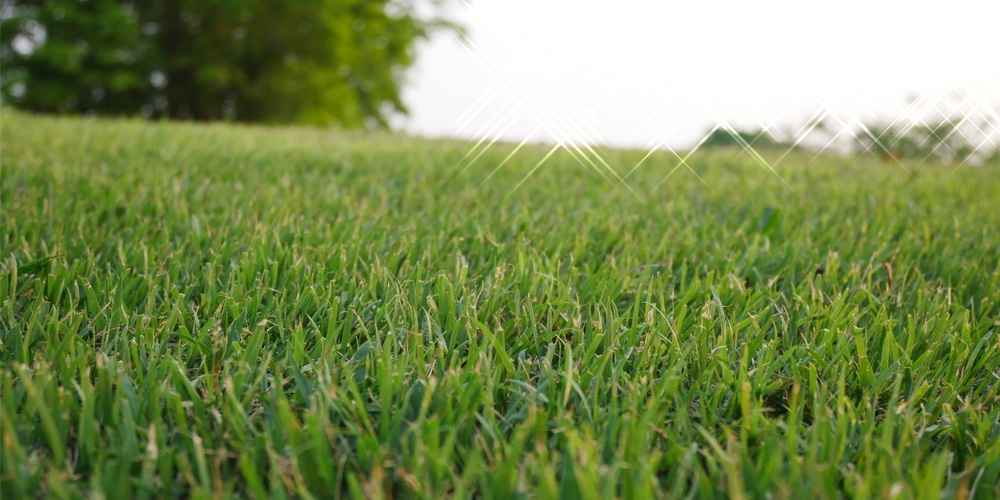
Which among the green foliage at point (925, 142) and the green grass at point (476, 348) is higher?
the green foliage at point (925, 142)

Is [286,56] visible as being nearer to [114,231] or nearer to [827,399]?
[114,231]

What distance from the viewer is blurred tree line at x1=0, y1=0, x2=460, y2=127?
11312mm

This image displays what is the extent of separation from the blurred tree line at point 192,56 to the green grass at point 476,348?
1016cm

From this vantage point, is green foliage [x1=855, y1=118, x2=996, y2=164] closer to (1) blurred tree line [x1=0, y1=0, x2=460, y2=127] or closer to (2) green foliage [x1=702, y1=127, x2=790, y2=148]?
(2) green foliage [x1=702, y1=127, x2=790, y2=148]

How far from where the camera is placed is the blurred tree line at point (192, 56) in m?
11.3

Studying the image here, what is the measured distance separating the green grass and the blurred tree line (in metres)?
10.2

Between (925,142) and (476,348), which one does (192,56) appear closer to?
(925,142)

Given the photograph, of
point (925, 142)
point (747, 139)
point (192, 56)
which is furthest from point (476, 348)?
point (192, 56)

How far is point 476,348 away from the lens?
110cm

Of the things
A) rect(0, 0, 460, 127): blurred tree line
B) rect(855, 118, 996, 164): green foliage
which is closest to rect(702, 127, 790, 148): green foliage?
rect(855, 118, 996, 164): green foliage

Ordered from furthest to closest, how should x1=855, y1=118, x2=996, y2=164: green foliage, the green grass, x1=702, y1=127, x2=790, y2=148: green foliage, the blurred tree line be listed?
the blurred tree line, x1=855, y1=118, x2=996, y2=164: green foliage, x1=702, y1=127, x2=790, y2=148: green foliage, the green grass

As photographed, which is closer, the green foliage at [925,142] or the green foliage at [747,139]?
the green foliage at [747,139]

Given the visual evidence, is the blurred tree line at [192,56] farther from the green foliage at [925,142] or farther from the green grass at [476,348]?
the green grass at [476,348]

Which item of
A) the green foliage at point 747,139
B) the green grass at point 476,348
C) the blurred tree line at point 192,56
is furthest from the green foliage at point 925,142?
the blurred tree line at point 192,56
